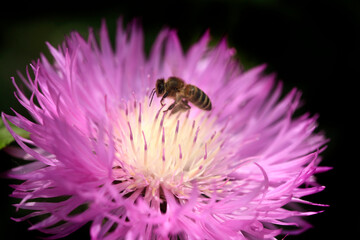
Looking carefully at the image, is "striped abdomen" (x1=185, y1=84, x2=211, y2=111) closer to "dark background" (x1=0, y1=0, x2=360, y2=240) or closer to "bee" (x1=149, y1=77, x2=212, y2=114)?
"bee" (x1=149, y1=77, x2=212, y2=114)

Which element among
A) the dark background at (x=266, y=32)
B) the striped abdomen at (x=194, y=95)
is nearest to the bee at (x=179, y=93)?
the striped abdomen at (x=194, y=95)

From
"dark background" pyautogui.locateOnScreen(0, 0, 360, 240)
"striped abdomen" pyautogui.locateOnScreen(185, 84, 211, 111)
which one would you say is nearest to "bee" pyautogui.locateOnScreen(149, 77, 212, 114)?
"striped abdomen" pyautogui.locateOnScreen(185, 84, 211, 111)

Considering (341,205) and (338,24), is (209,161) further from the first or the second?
(338,24)

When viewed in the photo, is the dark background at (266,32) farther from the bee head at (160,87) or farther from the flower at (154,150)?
the bee head at (160,87)

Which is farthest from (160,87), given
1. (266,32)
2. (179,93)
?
(266,32)

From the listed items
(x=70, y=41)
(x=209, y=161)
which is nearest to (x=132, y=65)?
(x=70, y=41)

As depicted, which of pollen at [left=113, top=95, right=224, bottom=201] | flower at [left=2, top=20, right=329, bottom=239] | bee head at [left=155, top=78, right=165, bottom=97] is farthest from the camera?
bee head at [left=155, top=78, right=165, bottom=97]
